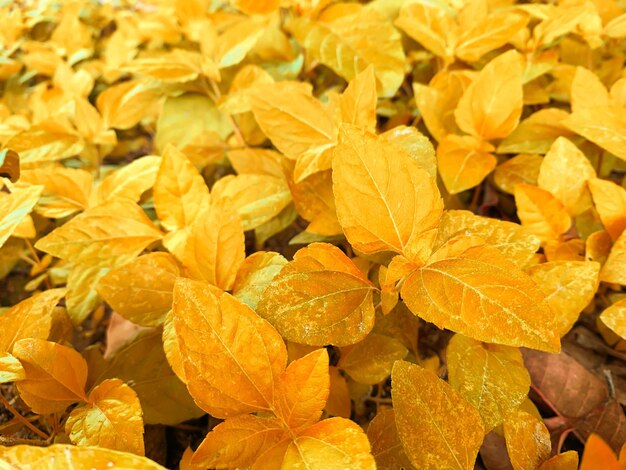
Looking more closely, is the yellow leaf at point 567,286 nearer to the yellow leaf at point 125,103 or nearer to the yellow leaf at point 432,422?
the yellow leaf at point 432,422

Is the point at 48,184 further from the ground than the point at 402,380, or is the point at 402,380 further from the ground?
the point at 48,184

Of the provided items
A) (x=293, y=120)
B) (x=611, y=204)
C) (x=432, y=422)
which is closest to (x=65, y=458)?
(x=432, y=422)

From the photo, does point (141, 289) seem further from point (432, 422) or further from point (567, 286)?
point (567, 286)

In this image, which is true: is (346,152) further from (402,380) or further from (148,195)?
(148,195)

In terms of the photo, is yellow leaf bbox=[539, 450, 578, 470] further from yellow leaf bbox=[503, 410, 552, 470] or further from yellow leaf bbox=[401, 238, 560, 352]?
yellow leaf bbox=[401, 238, 560, 352]

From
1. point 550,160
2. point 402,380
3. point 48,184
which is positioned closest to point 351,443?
point 402,380

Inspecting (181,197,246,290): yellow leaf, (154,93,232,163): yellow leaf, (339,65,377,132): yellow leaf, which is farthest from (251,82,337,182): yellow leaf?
(154,93,232,163): yellow leaf

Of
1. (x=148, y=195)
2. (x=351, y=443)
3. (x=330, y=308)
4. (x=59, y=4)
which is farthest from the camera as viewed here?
(x=59, y=4)
